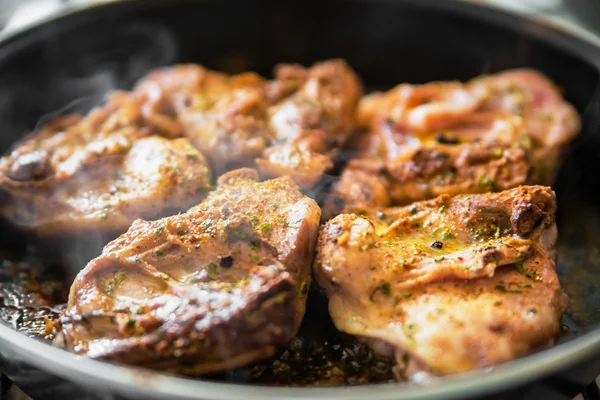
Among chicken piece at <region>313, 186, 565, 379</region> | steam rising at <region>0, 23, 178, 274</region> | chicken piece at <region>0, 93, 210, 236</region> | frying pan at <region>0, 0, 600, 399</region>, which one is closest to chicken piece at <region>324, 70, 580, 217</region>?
frying pan at <region>0, 0, 600, 399</region>

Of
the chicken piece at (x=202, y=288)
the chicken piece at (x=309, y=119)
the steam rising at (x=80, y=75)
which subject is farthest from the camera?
the steam rising at (x=80, y=75)

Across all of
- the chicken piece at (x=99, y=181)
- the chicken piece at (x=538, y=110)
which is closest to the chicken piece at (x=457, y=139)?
the chicken piece at (x=538, y=110)

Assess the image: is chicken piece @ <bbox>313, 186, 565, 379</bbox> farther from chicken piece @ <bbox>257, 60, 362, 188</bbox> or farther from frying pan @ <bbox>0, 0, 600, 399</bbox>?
chicken piece @ <bbox>257, 60, 362, 188</bbox>

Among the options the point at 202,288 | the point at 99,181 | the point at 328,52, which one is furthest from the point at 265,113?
the point at 202,288

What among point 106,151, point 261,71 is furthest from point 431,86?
point 106,151

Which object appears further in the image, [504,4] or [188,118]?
[504,4]

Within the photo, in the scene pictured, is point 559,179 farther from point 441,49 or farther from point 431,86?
point 441,49

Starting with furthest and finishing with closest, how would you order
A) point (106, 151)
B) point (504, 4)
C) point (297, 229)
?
1. point (504, 4)
2. point (106, 151)
3. point (297, 229)

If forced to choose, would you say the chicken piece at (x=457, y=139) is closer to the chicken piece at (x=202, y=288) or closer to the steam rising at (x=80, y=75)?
the chicken piece at (x=202, y=288)
